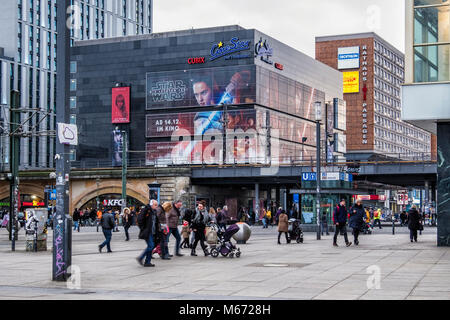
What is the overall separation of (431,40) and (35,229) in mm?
15269

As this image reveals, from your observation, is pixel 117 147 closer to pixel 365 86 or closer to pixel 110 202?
pixel 110 202

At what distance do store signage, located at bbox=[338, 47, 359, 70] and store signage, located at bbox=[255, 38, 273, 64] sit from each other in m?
65.0

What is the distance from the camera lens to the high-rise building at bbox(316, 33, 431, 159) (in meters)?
149

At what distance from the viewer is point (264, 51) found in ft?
293

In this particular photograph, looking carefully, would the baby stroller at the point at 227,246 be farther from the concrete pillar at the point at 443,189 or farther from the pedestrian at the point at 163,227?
the concrete pillar at the point at 443,189

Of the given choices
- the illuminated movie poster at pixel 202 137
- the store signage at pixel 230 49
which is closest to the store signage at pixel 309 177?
the illuminated movie poster at pixel 202 137

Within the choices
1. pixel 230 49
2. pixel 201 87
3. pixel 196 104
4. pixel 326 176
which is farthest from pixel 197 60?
pixel 326 176

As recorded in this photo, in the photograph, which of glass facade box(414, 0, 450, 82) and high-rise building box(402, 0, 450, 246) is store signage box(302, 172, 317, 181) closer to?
high-rise building box(402, 0, 450, 246)

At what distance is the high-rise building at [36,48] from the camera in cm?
11650

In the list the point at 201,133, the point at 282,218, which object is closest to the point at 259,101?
the point at 201,133

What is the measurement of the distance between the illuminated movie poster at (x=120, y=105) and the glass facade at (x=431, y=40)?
2749 inches

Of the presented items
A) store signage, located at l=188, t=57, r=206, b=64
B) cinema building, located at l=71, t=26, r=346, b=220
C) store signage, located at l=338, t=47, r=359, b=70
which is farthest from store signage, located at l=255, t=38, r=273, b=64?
store signage, located at l=338, t=47, r=359, b=70

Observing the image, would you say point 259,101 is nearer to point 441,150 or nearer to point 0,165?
point 0,165
